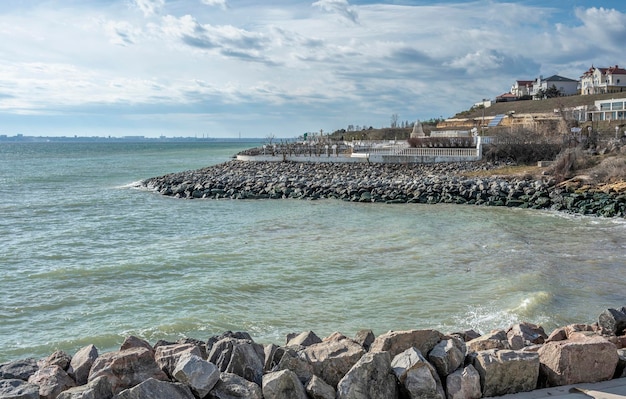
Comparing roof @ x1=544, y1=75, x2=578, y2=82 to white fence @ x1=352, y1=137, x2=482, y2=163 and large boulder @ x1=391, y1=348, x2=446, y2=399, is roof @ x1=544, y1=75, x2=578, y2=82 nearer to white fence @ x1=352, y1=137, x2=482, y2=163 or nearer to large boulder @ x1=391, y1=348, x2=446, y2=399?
white fence @ x1=352, y1=137, x2=482, y2=163

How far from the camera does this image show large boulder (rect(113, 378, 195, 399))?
4188 millimetres

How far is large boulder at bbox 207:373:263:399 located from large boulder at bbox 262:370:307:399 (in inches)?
3.1

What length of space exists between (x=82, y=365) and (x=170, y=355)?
33.4 inches

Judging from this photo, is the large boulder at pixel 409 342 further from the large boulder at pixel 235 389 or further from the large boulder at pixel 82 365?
the large boulder at pixel 82 365

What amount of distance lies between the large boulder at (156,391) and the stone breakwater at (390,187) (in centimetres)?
1950

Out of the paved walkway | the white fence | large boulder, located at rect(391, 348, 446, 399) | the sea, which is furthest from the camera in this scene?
the white fence

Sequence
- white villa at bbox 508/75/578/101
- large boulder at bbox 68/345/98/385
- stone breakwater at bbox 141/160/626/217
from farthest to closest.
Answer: white villa at bbox 508/75/578/101 → stone breakwater at bbox 141/160/626/217 → large boulder at bbox 68/345/98/385

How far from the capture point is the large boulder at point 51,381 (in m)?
4.60

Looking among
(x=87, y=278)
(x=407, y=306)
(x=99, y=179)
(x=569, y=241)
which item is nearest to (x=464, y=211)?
(x=569, y=241)

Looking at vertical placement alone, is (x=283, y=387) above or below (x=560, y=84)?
below

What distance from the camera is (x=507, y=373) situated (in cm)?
477

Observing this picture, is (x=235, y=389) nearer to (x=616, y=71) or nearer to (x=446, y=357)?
(x=446, y=357)

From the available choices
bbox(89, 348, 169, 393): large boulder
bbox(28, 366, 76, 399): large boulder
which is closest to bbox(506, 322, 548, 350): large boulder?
bbox(89, 348, 169, 393): large boulder

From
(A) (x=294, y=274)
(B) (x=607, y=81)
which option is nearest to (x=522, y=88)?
(B) (x=607, y=81)
